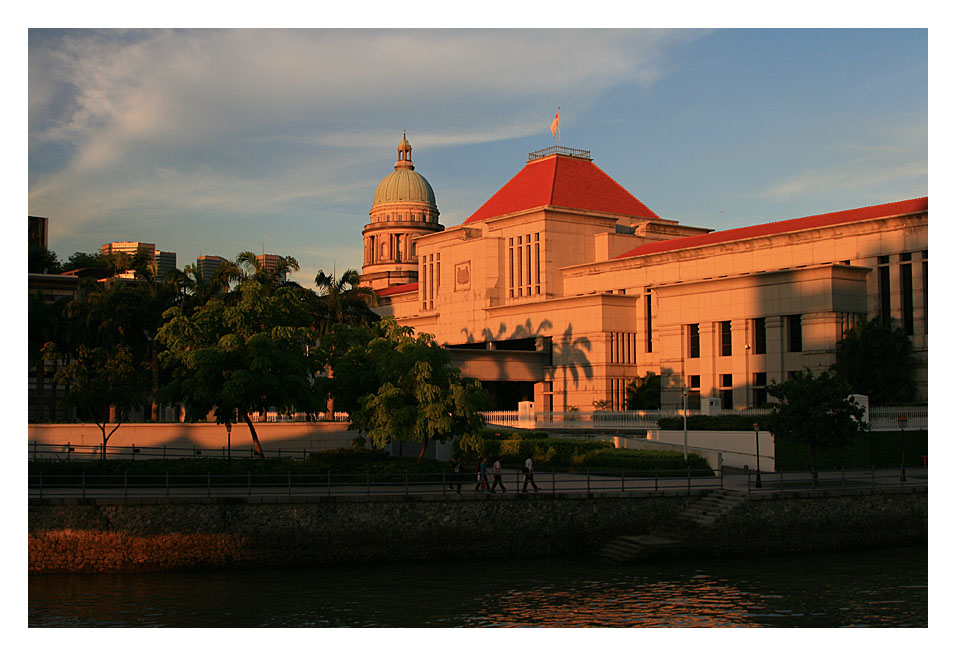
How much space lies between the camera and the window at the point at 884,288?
214 feet

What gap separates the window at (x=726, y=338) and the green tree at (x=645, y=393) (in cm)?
520

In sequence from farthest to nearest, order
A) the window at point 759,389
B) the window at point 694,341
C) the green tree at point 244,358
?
the window at point 694,341, the window at point 759,389, the green tree at point 244,358

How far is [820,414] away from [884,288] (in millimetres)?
23255

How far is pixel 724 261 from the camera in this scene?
73.3 meters

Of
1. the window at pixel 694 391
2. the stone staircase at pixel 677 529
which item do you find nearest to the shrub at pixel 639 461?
the stone staircase at pixel 677 529

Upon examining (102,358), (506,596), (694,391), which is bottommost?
(506,596)

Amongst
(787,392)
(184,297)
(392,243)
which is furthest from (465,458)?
(392,243)

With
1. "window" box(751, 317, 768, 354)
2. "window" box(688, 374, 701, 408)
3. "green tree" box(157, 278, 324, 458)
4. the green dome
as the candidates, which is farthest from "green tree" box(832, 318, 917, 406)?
the green dome

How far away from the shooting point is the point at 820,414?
45562 millimetres

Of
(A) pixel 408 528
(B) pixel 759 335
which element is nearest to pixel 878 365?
(B) pixel 759 335

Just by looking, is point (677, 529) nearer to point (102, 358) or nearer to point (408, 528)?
point (408, 528)

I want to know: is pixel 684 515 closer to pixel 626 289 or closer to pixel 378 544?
pixel 378 544

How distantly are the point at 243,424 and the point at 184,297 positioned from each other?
12882 mm

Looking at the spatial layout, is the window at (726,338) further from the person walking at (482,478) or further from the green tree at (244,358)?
the person walking at (482,478)
